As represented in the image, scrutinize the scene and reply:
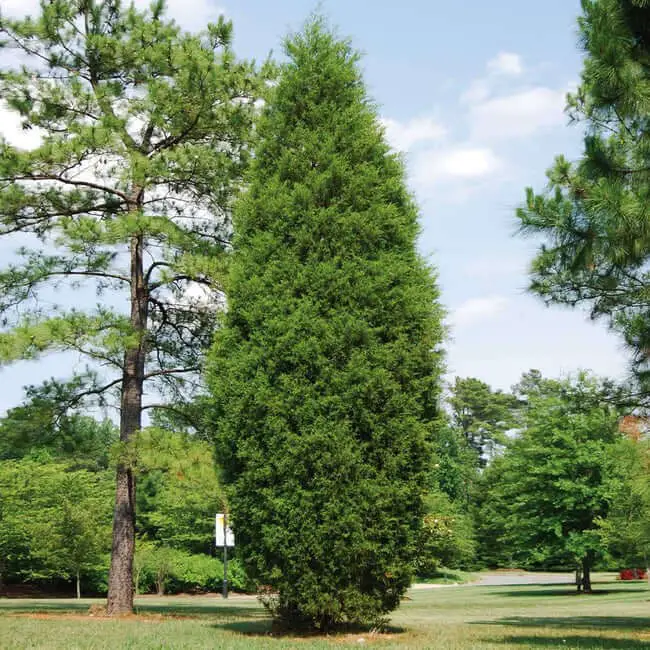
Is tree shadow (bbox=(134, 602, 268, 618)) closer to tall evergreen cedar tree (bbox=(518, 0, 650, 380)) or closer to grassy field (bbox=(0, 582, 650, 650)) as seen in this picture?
grassy field (bbox=(0, 582, 650, 650))

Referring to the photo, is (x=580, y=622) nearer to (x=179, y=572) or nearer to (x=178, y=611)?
(x=178, y=611)

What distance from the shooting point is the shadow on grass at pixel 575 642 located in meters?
9.05

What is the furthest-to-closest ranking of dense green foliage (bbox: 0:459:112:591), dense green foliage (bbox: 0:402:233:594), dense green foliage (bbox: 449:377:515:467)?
dense green foliage (bbox: 449:377:515:467) → dense green foliage (bbox: 0:402:233:594) → dense green foliage (bbox: 0:459:112:591)

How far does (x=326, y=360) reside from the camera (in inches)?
401

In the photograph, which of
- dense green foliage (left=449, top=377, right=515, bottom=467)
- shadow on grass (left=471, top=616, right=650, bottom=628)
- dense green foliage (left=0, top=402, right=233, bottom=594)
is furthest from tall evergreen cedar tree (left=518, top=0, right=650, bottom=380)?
dense green foliage (left=449, top=377, right=515, bottom=467)

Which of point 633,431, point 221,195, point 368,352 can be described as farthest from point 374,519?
point 633,431

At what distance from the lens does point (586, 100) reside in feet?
44.0

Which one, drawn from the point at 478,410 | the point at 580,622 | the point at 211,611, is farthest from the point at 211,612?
the point at 478,410

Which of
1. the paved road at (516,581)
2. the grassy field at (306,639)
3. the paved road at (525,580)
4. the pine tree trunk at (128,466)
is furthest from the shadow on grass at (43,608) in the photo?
the paved road at (525,580)

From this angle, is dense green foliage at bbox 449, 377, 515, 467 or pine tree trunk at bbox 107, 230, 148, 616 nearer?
pine tree trunk at bbox 107, 230, 148, 616

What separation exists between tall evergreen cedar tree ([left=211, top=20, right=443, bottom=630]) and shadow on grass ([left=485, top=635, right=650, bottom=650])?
5.32 ft

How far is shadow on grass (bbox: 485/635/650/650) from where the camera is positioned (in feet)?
29.7

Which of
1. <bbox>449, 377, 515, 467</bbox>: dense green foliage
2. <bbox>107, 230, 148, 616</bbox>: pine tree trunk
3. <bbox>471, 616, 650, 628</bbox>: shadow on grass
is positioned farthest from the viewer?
<bbox>449, 377, 515, 467</bbox>: dense green foliage

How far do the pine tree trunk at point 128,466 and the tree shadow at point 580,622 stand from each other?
22.7ft
